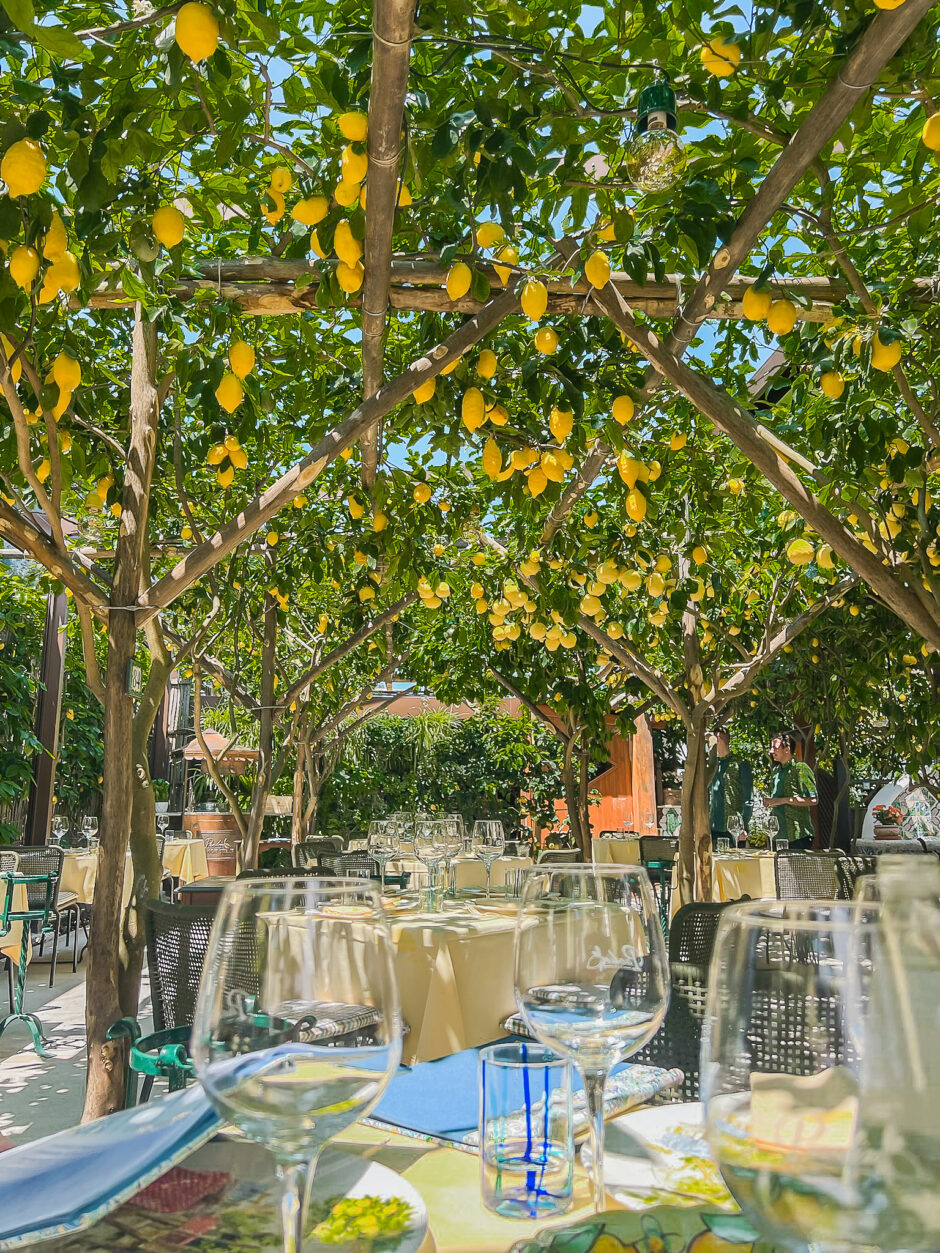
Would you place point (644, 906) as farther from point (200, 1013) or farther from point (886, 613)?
point (886, 613)

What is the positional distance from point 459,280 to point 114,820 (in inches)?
73.8

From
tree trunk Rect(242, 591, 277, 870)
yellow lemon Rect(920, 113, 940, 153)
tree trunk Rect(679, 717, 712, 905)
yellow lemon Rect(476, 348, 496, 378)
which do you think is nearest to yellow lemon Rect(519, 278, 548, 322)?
yellow lemon Rect(476, 348, 496, 378)

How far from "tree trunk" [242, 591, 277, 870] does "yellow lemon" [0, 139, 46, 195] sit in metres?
4.58

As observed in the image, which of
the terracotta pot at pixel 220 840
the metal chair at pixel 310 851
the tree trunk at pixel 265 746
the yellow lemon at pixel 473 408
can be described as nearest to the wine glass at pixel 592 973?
the yellow lemon at pixel 473 408

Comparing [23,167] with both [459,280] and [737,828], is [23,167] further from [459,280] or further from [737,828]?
[737,828]

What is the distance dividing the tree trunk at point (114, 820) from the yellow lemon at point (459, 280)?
1.15 m

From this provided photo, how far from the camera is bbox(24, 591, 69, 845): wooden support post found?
9.30 metres

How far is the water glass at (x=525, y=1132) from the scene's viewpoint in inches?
32.4

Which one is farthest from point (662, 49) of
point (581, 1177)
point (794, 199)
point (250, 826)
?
point (250, 826)

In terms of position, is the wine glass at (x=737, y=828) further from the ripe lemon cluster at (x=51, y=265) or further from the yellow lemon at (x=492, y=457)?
the ripe lemon cluster at (x=51, y=265)

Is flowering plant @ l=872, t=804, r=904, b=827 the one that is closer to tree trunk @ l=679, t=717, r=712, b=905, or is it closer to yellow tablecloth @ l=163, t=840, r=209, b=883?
tree trunk @ l=679, t=717, r=712, b=905

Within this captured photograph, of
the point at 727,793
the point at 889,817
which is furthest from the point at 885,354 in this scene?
the point at 889,817

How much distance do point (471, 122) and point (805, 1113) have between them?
214cm

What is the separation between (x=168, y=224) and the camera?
2270mm
